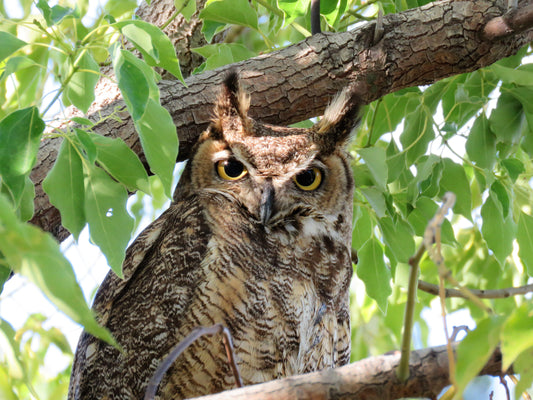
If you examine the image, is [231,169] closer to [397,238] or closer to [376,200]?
[376,200]

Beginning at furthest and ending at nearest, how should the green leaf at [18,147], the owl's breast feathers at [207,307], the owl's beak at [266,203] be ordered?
the owl's beak at [266,203]
the owl's breast feathers at [207,307]
the green leaf at [18,147]

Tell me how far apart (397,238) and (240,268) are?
0.56 metres

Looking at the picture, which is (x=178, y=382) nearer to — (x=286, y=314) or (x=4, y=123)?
(x=286, y=314)

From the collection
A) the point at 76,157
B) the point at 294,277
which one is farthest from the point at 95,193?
the point at 294,277

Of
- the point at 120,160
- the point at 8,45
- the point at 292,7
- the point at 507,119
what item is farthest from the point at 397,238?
the point at 8,45

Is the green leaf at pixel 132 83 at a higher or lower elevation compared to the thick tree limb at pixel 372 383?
higher

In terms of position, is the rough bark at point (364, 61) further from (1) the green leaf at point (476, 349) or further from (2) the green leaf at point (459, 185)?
(1) the green leaf at point (476, 349)

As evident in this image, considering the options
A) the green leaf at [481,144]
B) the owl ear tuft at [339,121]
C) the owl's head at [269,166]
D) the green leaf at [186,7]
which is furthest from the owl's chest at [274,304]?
the green leaf at [186,7]

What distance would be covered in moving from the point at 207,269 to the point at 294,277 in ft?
0.94

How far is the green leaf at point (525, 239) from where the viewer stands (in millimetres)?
2051

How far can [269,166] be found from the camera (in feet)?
6.66

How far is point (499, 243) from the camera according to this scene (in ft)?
6.66

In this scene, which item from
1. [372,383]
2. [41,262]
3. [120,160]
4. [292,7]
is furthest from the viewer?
[292,7]

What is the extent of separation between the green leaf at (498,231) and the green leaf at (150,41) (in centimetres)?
113
